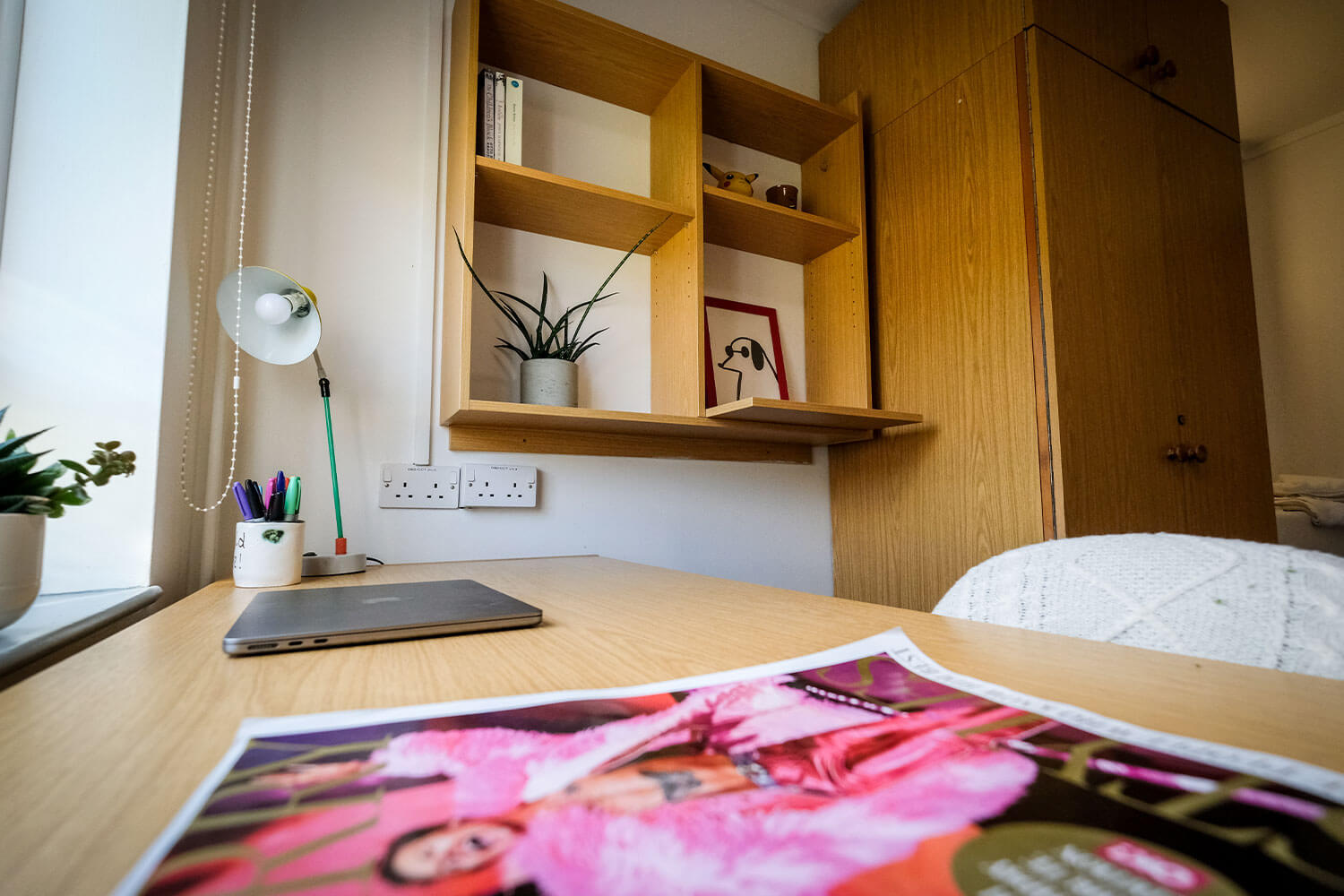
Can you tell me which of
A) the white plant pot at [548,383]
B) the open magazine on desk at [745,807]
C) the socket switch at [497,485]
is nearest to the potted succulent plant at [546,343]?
the white plant pot at [548,383]

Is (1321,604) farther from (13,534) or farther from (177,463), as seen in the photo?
(177,463)

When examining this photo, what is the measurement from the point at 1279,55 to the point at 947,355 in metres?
2.45

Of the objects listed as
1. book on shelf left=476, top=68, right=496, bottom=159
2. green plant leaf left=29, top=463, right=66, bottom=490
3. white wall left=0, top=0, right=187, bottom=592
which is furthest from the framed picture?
green plant leaf left=29, top=463, right=66, bottom=490

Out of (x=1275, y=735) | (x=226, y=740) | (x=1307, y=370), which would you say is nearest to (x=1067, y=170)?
(x=1275, y=735)

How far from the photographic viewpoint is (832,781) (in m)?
0.25

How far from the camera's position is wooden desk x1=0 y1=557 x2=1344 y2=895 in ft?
0.77

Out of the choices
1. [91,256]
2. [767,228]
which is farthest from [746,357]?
[91,256]

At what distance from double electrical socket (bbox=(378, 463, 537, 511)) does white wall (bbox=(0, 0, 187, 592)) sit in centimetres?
47

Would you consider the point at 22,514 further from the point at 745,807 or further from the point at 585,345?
the point at 585,345

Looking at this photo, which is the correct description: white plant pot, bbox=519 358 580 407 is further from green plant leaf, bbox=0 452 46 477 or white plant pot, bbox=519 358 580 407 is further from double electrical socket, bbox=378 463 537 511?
green plant leaf, bbox=0 452 46 477

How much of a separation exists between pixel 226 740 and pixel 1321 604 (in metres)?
0.77

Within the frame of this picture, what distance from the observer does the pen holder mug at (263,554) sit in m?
0.85

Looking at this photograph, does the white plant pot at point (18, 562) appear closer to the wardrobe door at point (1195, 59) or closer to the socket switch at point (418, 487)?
the socket switch at point (418, 487)

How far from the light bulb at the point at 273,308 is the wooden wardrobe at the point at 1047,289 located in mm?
1370
